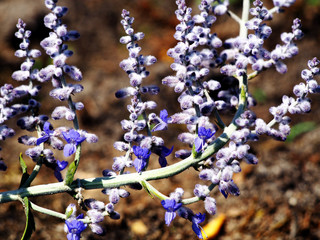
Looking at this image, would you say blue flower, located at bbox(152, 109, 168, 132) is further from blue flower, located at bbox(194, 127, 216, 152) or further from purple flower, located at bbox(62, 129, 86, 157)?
purple flower, located at bbox(62, 129, 86, 157)

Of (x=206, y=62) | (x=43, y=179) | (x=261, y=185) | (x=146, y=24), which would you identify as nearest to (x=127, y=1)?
(x=146, y=24)

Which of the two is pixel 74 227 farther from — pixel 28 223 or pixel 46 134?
pixel 46 134

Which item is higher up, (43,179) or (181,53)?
(181,53)

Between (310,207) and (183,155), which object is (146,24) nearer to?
(310,207)

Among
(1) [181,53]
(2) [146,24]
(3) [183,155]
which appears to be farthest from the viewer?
(2) [146,24]

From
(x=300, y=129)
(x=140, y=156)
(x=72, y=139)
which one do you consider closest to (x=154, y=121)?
(x=140, y=156)

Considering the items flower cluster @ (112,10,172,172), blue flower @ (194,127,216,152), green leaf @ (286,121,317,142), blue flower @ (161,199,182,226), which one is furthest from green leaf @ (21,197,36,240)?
green leaf @ (286,121,317,142)

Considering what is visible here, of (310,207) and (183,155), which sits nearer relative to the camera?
(183,155)
